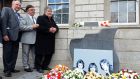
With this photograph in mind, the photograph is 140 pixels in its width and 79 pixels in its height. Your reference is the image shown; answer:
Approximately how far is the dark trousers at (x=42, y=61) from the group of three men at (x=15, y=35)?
0.69 ft

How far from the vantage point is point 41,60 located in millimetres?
8773

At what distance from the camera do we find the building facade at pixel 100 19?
856 centimetres

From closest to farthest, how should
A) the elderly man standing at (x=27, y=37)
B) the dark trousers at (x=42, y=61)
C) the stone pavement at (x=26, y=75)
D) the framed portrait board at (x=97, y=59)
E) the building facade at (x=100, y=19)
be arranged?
the framed portrait board at (x=97, y=59) → the stone pavement at (x=26, y=75) → the elderly man standing at (x=27, y=37) → the building facade at (x=100, y=19) → the dark trousers at (x=42, y=61)

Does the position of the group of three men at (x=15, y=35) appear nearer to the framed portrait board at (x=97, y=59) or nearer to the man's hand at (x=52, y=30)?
the man's hand at (x=52, y=30)

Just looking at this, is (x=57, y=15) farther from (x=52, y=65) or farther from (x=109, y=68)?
(x=109, y=68)

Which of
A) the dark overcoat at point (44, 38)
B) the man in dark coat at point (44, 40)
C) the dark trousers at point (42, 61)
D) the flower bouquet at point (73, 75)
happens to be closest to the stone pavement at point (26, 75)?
the dark trousers at point (42, 61)

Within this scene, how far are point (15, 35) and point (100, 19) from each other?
3.32 metres

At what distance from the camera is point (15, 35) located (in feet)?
26.1

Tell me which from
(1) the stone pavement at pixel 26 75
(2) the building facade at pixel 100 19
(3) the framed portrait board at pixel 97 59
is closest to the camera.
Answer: (3) the framed portrait board at pixel 97 59

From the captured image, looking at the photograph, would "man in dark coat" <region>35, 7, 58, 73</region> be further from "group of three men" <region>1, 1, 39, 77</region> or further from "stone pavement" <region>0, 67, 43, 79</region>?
"stone pavement" <region>0, 67, 43, 79</region>

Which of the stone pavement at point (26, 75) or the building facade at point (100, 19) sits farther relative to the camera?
the building facade at point (100, 19)

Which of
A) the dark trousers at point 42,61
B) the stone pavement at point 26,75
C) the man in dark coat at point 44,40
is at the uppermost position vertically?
the man in dark coat at point 44,40

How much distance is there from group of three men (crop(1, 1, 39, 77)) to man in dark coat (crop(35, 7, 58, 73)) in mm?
182

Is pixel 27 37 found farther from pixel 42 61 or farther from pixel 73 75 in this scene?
pixel 73 75
